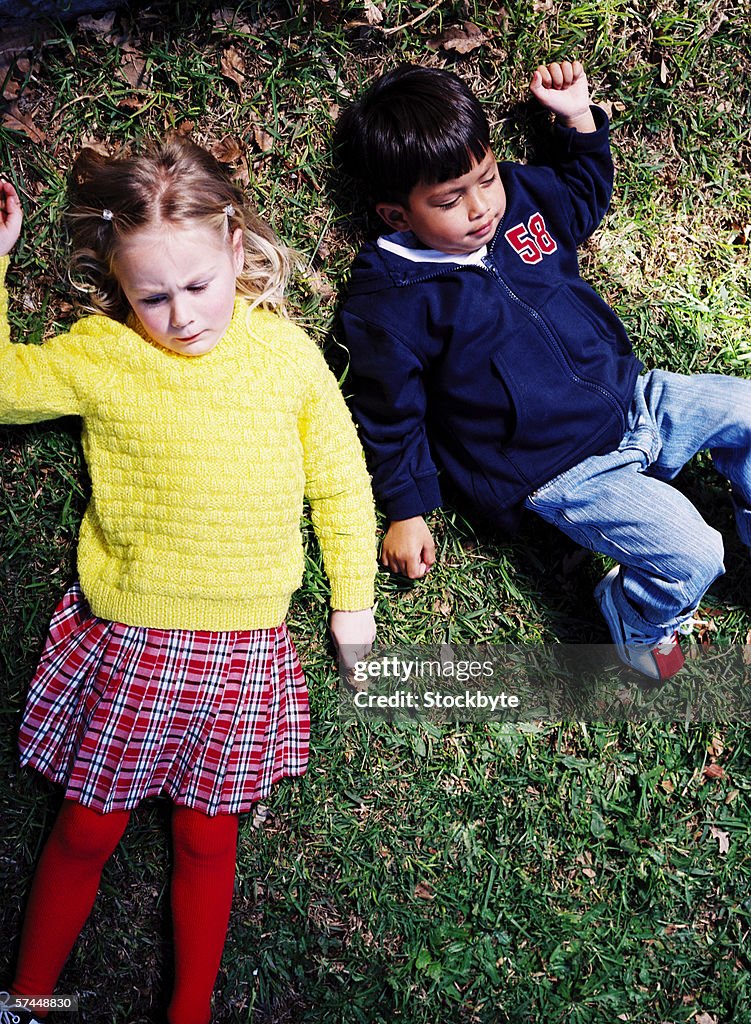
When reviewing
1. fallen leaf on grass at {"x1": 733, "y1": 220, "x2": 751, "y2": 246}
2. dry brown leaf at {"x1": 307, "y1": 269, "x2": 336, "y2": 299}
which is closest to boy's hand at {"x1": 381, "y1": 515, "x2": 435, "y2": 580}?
dry brown leaf at {"x1": 307, "y1": 269, "x2": 336, "y2": 299}

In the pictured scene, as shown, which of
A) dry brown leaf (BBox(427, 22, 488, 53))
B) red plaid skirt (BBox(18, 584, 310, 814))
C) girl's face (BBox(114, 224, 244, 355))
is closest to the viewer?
girl's face (BBox(114, 224, 244, 355))

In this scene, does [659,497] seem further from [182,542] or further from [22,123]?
[22,123]

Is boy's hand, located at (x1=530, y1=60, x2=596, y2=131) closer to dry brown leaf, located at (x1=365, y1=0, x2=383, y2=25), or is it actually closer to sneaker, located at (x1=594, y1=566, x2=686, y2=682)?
dry brown leaf, located at (x1=365, y1=0, x2=383, y2=25)

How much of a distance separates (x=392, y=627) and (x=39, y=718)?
1.26 m

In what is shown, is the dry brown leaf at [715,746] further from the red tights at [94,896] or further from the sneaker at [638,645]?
the red tights at [94,896]

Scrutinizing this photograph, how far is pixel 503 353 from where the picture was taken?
296 centimetres

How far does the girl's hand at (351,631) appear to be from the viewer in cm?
312

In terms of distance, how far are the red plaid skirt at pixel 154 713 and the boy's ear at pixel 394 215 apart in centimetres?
141

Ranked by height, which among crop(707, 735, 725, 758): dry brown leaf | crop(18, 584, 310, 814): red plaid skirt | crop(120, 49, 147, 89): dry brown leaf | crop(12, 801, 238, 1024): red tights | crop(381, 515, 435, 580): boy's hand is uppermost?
crop(120, 49, 147, 89): dry brown leaf

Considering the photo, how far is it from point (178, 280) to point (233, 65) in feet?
A: 3.09

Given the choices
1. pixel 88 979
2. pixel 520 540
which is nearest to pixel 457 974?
pixel 88 979

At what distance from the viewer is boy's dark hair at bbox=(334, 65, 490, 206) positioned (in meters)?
2.74

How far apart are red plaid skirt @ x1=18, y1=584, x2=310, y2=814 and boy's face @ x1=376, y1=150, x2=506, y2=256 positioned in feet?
4.66

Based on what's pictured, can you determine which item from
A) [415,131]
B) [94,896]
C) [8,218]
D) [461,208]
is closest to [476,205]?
[461,208]
